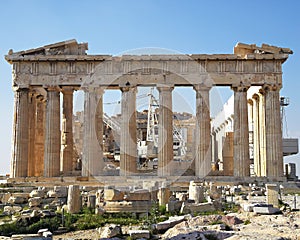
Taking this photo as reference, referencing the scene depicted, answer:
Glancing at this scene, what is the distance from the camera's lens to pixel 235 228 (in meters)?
13.7

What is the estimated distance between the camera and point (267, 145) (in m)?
35.0

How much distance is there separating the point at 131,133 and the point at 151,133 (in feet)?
74.4

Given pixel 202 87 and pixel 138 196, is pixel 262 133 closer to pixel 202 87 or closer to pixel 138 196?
pixel 202 87

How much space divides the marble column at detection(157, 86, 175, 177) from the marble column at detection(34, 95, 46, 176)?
416 inches

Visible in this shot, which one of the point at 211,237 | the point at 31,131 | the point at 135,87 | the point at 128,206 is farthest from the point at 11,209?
the point at 135,87

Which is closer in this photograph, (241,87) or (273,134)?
(273,134)

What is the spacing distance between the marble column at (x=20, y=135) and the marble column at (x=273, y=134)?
57.6 ft

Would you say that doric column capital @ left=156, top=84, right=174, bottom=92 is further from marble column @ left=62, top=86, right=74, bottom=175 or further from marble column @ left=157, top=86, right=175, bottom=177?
marble column @ left=62, top=86, right=74, bottom=175

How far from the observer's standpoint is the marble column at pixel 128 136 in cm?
3500

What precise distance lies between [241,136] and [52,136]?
1377cm

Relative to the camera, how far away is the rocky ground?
1243 centimetres

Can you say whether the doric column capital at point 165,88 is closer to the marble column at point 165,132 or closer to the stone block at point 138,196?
the marble column at point 165,132

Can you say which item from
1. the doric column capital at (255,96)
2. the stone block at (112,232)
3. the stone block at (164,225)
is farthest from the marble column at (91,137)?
the stone block at (112,232)

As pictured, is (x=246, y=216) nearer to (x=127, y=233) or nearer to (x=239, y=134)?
(x=127, y=233)
